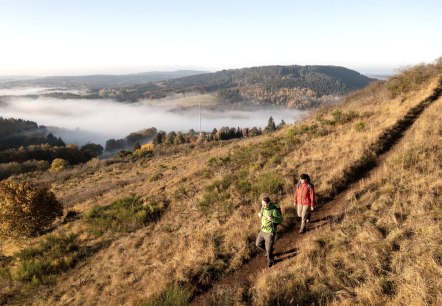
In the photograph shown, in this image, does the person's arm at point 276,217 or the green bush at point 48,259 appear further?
the green bush at point 48,259

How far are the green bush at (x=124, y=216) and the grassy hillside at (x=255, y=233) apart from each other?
0.23 feet

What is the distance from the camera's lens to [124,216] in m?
14.9

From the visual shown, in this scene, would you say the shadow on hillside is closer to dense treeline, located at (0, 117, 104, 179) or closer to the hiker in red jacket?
the hiker in red jacket

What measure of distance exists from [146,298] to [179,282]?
952 mm

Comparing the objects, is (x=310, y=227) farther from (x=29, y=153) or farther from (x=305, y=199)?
(x=29, y=153)

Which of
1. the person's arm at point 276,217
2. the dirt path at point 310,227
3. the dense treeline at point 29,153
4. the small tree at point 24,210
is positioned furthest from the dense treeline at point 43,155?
the person's arm at point 276,217

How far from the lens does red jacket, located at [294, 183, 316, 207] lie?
357 inches

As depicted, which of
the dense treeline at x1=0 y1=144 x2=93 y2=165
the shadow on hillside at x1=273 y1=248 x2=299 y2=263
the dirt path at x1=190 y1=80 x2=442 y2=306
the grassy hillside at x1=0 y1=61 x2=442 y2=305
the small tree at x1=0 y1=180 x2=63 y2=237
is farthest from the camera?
the dense treeline at x1=0 y1=144 x2=93 y2=165

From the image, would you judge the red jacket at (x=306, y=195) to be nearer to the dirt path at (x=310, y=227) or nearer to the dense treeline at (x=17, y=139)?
the dirt path at (x=310, y=227)

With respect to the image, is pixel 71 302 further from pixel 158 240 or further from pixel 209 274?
pixel 209 274

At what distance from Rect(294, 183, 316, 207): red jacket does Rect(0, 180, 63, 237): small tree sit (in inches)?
570

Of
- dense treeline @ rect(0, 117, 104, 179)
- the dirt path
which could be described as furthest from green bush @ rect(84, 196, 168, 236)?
dense treeline @ rect(0, 117, 104, 179)

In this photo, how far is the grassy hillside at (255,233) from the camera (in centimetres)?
654

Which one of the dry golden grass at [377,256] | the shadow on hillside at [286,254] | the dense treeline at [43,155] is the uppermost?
the dry golden grass at [377,256]
